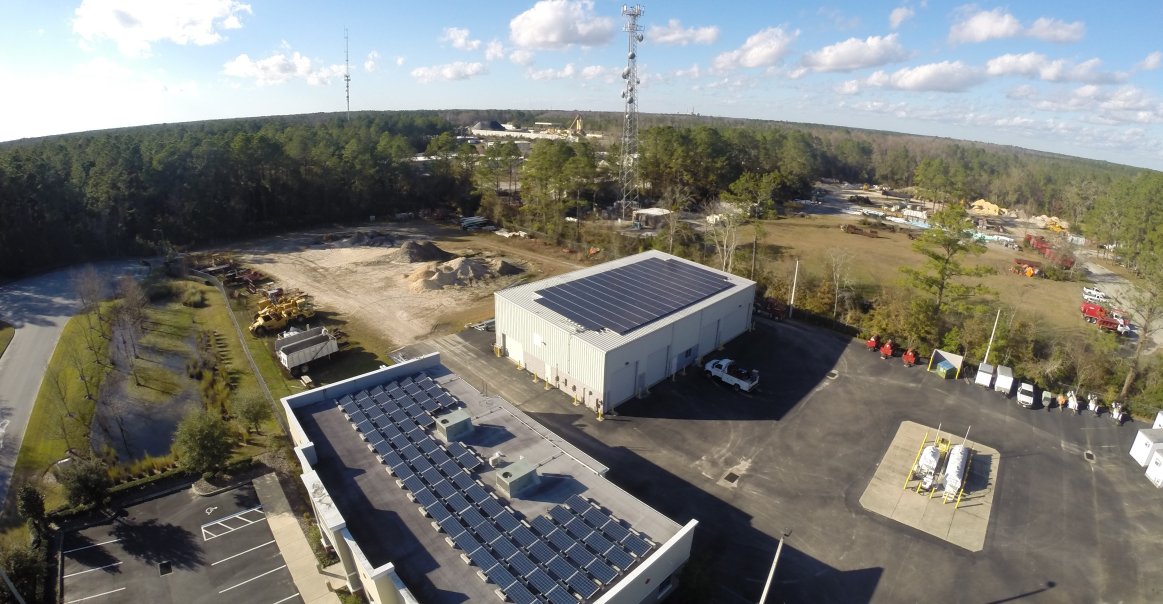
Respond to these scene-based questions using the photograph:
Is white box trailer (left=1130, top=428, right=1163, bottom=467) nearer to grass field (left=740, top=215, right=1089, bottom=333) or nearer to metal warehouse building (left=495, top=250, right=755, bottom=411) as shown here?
grass field (left=740, top=215, right=1089, bottom=333)

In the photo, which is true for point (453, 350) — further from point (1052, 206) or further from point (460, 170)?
point (1052, 206)

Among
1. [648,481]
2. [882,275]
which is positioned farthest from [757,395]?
[882,275]

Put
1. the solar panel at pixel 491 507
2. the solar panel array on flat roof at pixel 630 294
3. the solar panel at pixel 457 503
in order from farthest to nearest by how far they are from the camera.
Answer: the solar panel array on flat roof at pixel 630 294 < the solar panel at pixel 457 503 < the solar panel at pixel 491 507

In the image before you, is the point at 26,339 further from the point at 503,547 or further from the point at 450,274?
the point at 503,547

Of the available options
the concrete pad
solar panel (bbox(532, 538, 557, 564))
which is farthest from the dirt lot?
the concrete pad

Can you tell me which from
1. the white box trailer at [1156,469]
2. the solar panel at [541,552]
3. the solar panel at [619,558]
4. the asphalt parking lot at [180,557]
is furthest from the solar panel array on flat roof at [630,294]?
the white box trailer at [1156,469]

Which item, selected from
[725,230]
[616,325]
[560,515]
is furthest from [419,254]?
[560,515]

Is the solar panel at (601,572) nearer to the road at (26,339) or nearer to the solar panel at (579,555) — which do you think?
the solar panel at (579,555)
